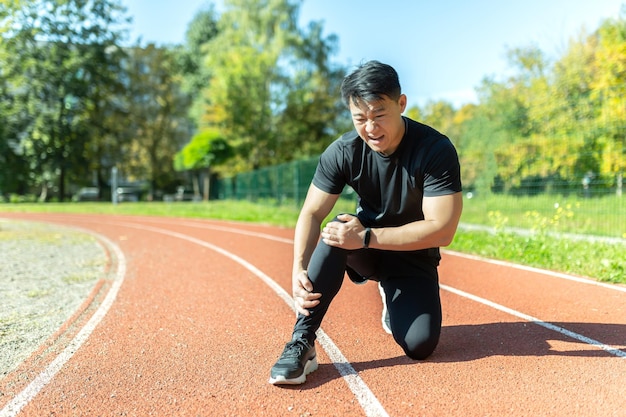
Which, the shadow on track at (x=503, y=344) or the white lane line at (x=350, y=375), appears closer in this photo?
the white lane line at (x=350, y=375)

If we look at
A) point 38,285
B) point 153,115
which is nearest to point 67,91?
point 153,115

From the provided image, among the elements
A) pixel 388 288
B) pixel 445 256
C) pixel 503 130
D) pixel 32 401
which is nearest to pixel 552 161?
pixel 503 130

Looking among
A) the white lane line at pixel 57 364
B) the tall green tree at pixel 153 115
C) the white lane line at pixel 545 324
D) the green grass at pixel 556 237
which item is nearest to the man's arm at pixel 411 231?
the white lane line at pixel 545 324

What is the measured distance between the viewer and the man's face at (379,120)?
2.90 m

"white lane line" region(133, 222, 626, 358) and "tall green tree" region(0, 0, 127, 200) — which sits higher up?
"tall green tree" region(0, 0, 127, 200)

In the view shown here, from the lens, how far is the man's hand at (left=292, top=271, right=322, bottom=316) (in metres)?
2.98

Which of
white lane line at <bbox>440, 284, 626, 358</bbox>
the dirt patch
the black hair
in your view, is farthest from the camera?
the dirt patch

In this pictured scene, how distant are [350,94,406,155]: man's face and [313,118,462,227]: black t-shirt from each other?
5.0 inches

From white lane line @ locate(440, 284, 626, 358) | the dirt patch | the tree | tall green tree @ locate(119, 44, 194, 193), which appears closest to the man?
white lane line @ locate(440, 284, 626, 358)

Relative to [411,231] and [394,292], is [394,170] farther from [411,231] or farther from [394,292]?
[394,292]

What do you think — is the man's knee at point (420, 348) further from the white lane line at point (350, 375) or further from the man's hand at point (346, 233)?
the man's hand at point (346, 233)

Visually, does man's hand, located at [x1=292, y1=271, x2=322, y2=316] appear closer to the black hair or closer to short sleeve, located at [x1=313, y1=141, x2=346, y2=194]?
short sleeve, located at [x1=313, y1=141, x2=346, y2=194]

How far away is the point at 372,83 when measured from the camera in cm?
283

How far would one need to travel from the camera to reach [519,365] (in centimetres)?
314
